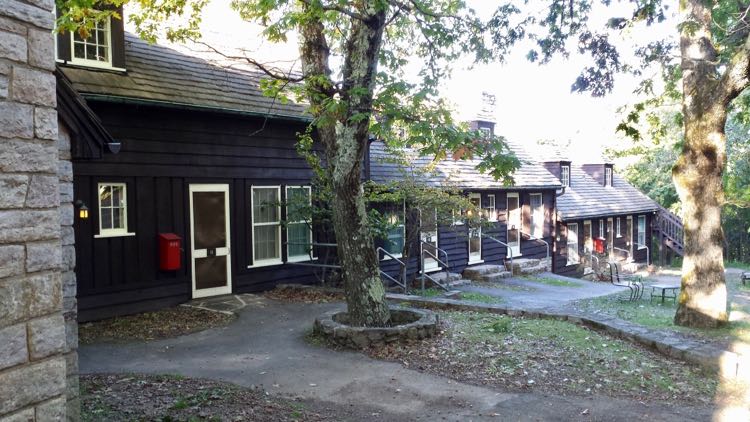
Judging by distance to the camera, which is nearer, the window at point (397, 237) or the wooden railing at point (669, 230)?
the window at point (397, 237)

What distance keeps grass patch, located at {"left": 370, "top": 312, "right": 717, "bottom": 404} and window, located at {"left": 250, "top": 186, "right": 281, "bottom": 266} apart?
5535 millimetres

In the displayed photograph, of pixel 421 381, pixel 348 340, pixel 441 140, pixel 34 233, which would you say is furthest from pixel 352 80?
pixel 34 233

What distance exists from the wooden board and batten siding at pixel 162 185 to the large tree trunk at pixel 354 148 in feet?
12.1

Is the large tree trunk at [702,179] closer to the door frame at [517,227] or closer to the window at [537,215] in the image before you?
the door frame at [517,227]

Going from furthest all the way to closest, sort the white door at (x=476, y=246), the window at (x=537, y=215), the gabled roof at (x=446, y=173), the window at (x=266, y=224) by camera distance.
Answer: the window at (x=537, y=215) → the white door at (x=476, y=246) → the gabled roof at (x=446, y=173) → the window at (x=266, y=224)

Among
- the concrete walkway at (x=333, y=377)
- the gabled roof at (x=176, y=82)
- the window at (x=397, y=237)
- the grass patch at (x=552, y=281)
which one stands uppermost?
the gabled roof at (x=176, y=82)

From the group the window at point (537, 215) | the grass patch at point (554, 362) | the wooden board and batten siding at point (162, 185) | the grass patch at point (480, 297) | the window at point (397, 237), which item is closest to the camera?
the grass patch at point (554, 362)

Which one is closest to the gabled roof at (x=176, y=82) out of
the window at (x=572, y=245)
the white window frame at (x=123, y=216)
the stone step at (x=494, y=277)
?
the white window frame at (x=123, y=216)

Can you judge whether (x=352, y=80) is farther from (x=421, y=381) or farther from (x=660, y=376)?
(x=660, y=376)

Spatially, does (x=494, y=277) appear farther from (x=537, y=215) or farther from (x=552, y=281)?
(x=537, y=215)

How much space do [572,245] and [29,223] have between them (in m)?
24.0

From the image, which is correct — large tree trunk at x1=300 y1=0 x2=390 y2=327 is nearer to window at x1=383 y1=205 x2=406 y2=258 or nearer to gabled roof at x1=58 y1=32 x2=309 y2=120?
gabled roof at x1=58 y1=32 x2=309 y2=120

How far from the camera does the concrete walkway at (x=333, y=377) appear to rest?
19.6 feet

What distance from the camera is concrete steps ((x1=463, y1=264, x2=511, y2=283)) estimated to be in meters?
18.5
